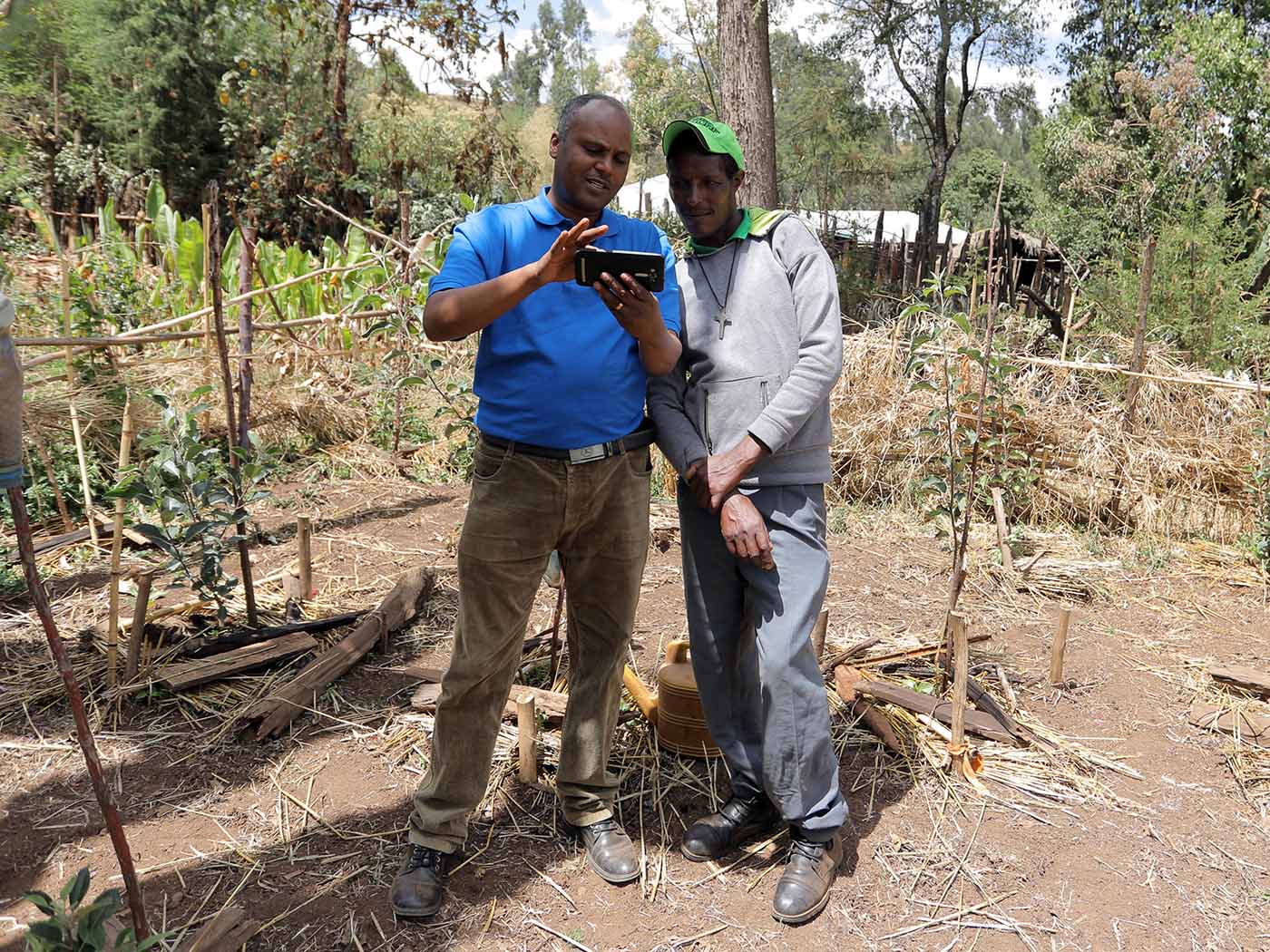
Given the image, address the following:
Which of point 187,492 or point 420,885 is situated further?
point 187,492

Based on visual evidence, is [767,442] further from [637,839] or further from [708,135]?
[637,839]

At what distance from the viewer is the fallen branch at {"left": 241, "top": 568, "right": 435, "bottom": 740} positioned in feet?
10.2

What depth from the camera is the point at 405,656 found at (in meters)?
3.74

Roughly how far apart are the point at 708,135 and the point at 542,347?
66cm

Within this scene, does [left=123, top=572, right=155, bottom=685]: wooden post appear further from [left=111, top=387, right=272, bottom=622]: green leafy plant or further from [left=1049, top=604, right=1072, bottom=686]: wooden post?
[left=1049, top=604, right=1072, bottom=686]: wooden post

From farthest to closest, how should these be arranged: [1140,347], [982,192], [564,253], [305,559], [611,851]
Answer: [982,192] < [1140,347] < [305,559] < [611,851] < [564,253]

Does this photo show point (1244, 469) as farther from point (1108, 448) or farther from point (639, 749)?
point (639, 749)

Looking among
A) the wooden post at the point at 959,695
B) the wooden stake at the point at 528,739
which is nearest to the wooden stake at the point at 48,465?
the wooden stake at the point at 528,739

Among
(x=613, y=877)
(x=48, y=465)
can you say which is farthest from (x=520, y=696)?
(x=48, y=465)

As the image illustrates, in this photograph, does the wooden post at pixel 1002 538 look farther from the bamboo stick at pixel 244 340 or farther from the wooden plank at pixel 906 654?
the bamboo stick at pixel 244 340

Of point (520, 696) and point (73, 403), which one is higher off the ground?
point (73, 403)

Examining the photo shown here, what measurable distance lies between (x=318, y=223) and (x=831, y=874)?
14284 mm

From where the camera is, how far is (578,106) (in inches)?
81.4

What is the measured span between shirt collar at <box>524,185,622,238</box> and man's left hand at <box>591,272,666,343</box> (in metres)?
0.25
